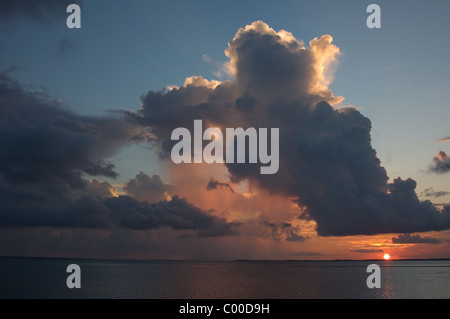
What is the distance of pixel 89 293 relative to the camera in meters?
86.1
